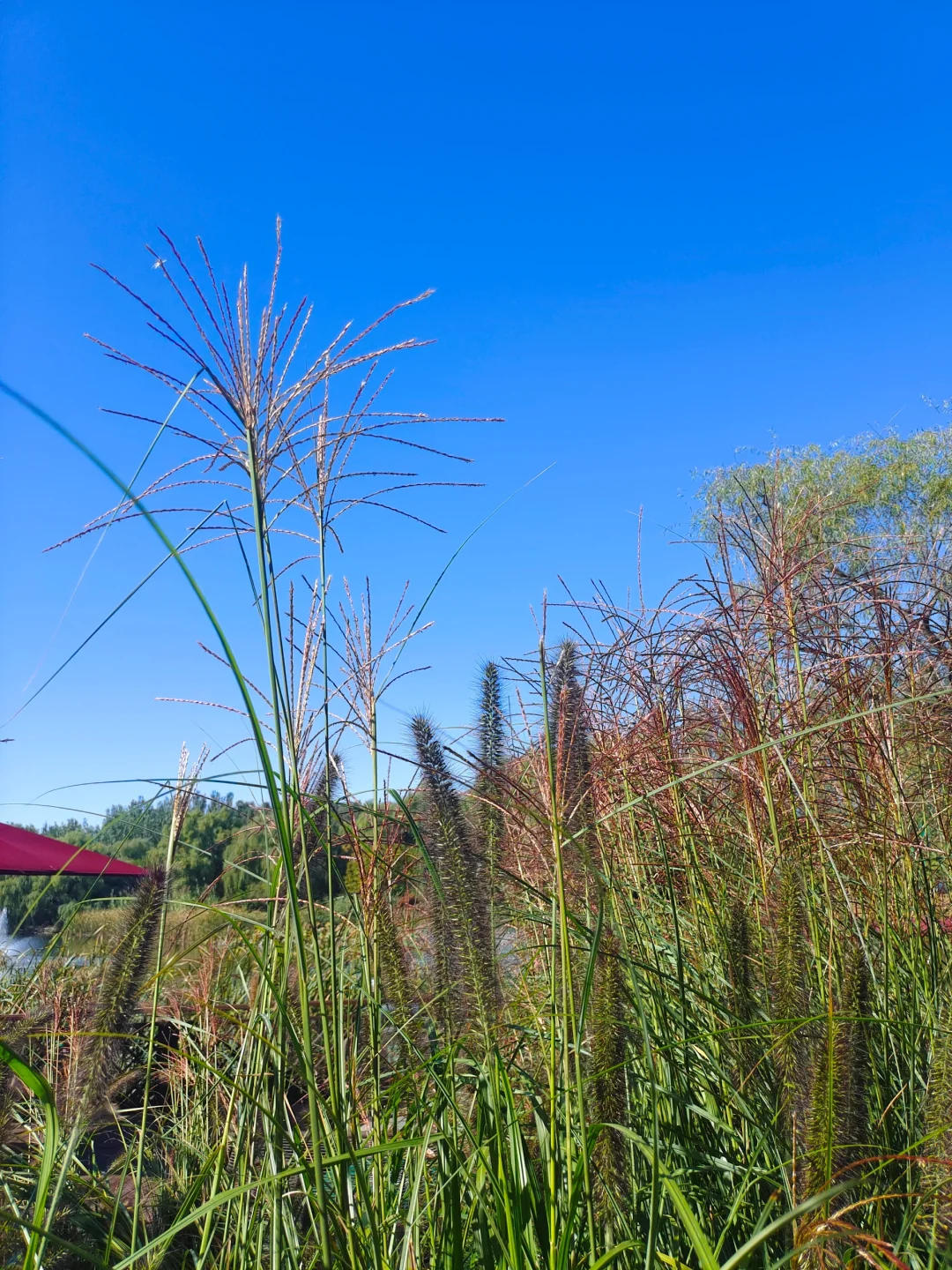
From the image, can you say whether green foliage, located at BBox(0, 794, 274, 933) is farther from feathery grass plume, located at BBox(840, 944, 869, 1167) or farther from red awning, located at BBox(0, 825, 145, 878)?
feathery grass plume, located at BBox(840, 944, 869, 1167)

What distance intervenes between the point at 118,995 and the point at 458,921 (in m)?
0.65

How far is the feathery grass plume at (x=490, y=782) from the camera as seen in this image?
177cm

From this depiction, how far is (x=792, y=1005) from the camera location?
1.37m

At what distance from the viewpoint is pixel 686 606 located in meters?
3.05

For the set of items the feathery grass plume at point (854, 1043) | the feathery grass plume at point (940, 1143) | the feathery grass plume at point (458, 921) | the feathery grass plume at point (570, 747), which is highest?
the feathery grass plume at point (570, 747)

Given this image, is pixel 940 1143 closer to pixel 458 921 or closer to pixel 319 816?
pixel 458 921

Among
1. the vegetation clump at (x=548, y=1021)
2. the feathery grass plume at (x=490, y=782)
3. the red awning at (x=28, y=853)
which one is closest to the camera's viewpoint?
the vegetation clump at (x=548, y=1021)

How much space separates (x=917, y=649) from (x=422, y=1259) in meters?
2.19

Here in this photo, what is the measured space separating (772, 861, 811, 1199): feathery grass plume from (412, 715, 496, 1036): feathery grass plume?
500 mm

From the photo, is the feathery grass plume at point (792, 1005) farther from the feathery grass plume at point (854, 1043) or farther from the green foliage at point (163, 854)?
the green foliage at point (163, 854)

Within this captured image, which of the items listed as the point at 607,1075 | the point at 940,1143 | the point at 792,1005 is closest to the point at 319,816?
the point at 607,1075

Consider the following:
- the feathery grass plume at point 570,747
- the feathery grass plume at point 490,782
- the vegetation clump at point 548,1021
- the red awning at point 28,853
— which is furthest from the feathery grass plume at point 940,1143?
the red awning at point 28,853

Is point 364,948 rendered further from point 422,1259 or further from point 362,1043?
point 362,1043

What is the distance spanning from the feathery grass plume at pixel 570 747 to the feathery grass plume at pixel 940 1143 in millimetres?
654
